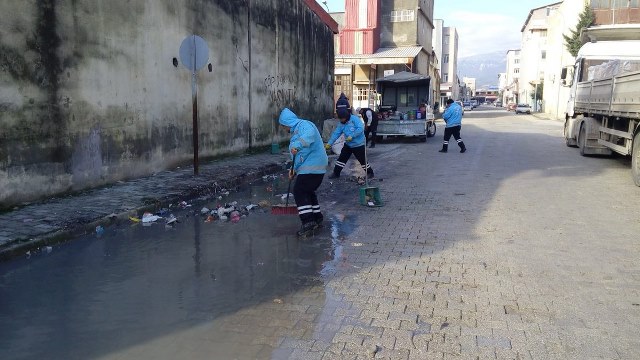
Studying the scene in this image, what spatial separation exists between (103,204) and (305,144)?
10.8 ft

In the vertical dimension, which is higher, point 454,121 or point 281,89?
point 281,89

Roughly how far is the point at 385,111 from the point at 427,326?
18548mm

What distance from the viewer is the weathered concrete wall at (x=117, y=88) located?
693 centimetres

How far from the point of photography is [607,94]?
12086 mm

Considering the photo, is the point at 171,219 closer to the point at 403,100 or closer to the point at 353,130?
the point at 353,130

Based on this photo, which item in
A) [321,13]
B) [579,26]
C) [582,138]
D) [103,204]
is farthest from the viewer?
[579,26]

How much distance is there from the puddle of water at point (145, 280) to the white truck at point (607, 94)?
713cm

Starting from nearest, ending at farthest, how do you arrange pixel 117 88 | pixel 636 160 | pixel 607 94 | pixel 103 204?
pixel 103 204
pixel 117 88
pixel 636 160
pixel 607 94

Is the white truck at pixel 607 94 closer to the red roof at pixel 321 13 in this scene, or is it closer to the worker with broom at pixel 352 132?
the worker with broom at pixel 352 132

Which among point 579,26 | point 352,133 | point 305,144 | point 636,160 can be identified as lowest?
point 636,160

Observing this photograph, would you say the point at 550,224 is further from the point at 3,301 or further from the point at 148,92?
the point at 148,92

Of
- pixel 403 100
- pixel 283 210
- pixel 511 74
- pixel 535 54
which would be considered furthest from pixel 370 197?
pixel 511 74

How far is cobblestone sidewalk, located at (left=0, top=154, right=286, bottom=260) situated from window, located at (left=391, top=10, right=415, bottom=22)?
34183 millimetres

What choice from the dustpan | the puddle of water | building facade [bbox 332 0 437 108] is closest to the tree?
building facade [bbox 332 0 437 108]
